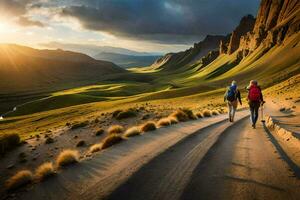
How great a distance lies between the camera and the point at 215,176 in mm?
9414

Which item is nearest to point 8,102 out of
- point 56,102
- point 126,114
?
point 56,102

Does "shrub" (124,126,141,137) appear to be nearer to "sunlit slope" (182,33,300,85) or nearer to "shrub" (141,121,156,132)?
"shrub" (141,121,156,132)

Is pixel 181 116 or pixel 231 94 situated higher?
pixel 231 94

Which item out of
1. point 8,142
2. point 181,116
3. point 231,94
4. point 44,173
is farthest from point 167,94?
point 44,173

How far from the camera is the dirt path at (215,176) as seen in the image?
8156 mm

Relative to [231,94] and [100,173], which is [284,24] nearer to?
[231,94]

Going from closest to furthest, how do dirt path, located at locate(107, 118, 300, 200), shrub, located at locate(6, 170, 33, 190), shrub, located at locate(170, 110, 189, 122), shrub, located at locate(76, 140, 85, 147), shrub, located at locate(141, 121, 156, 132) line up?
dirt path, located at locate(107, 118, 300, 200) → shrub, located at locate(6, 170, 33, 190) → shrub, located at locate(141, 121, 156, 132) → shrub, located at locate(170, 110, 189, 122) → shrub, located at locate(76, 140, 85, 147)

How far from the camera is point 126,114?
3862 centimetres

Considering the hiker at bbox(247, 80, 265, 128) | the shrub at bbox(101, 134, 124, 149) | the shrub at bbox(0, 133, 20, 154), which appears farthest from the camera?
the shrub at bbox(0, 133, 20, 154)

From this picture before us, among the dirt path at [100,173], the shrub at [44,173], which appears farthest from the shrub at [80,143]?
the shrub at [44,173]

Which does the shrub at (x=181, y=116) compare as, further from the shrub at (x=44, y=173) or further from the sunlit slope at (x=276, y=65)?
the sunlit slope at (x=276, y=65)

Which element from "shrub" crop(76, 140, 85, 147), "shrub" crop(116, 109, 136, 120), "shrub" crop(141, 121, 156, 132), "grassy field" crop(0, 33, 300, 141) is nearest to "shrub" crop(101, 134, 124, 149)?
"shrub" crop(141, 121, 156, 132)

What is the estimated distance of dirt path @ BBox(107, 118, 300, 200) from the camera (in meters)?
8.16

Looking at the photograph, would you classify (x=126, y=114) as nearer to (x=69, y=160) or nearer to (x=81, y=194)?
(x=69, y=160)
